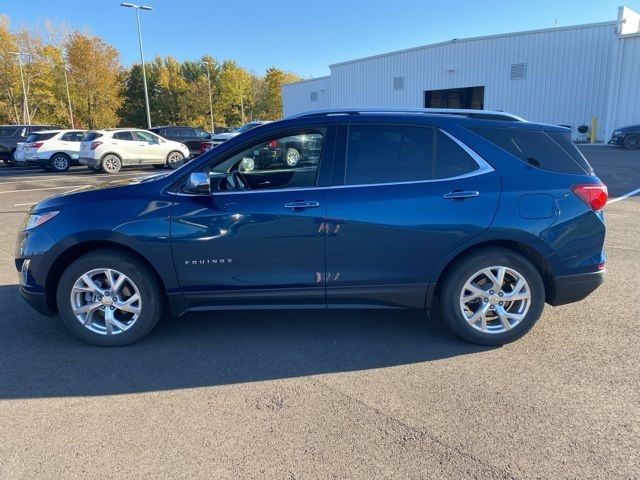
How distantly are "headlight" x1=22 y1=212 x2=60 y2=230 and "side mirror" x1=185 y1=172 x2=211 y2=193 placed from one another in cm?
108

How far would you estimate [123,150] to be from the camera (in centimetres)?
1816

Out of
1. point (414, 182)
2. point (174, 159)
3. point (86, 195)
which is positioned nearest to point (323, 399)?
point (414, 182)

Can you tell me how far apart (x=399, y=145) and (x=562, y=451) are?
2.29 meters

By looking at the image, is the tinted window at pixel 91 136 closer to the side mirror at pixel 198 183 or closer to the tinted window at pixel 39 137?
the tinted window at pixel 39 137

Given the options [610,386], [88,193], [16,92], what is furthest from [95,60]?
[610,386]

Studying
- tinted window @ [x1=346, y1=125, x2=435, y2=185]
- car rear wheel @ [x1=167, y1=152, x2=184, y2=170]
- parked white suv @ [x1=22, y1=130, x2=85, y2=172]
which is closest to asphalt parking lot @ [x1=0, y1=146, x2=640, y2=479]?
tinted window @ [x1=346, y1=125, x2=435, y2=185]

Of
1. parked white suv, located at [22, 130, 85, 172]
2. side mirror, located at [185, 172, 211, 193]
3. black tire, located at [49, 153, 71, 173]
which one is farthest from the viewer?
black tire, located at [49, 153, 71, 173]

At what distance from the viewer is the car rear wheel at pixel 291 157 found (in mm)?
4410

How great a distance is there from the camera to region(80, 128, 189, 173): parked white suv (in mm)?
17625

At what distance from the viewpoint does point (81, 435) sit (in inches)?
108

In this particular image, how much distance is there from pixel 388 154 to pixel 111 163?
1664 centimetres

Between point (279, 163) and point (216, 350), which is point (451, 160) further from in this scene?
point (216, 350)

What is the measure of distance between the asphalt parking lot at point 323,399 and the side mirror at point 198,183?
124cm

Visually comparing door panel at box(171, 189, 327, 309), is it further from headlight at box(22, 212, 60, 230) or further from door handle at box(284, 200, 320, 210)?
headlight at box(22, 212, 60, 230)
